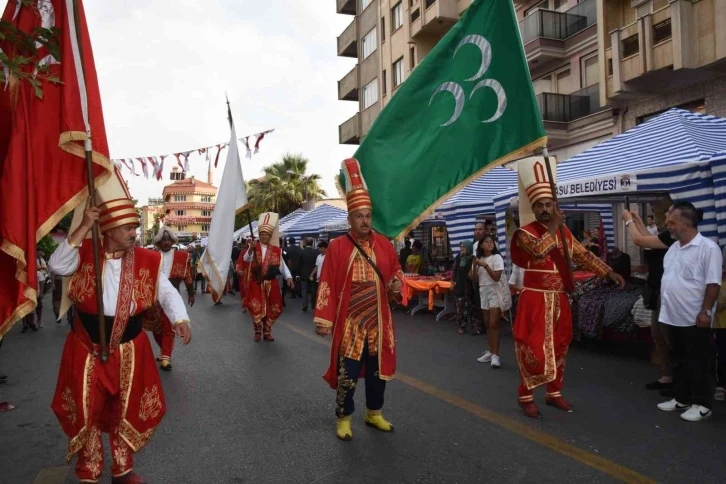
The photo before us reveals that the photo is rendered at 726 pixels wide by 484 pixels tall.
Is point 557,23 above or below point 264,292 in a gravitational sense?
above

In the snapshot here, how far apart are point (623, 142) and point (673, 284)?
5.05 meters

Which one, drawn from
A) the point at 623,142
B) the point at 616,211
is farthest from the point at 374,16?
the point at 623,142

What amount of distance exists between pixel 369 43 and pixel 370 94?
280 centimetres

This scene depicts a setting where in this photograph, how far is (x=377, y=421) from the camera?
16.1ft

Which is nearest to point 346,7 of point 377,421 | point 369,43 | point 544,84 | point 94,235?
point 369,43

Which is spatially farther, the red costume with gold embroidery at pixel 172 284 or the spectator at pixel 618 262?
the spectator at pixel 618 262

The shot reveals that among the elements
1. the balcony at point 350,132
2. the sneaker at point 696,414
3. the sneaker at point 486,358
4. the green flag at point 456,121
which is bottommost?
the sneaker at point 486,358

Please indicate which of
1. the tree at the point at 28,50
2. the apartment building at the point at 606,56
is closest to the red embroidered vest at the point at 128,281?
the tree at the point at 28,50

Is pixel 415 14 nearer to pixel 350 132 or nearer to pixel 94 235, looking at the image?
pixel 350 132

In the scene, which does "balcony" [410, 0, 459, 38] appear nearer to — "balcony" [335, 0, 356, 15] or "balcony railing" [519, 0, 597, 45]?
"balcony railing" [519, 0, 597, 45]

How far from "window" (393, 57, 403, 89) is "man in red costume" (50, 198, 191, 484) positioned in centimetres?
2705

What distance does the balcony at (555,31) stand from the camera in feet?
63.3

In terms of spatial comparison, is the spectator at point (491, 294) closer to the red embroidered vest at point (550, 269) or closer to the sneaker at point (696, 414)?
the red embroidered vest at point (550, 269)

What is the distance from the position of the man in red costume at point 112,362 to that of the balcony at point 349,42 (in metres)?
32.5
